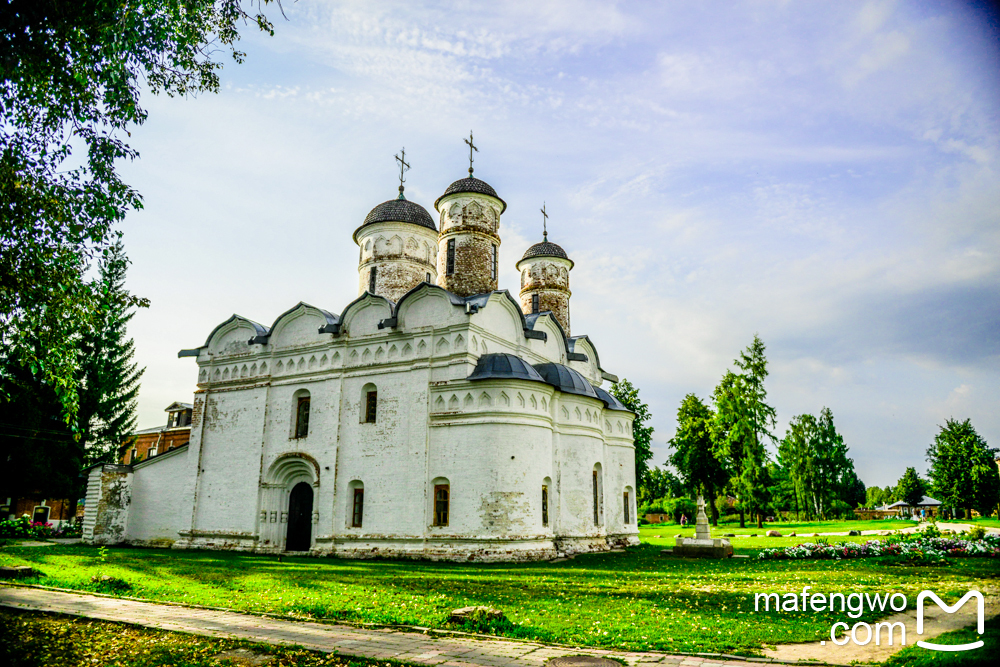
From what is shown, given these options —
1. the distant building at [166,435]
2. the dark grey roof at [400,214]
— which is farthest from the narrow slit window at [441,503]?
the distant building at [166,435]

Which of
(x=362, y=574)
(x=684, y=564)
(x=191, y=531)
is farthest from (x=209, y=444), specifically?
(x=684, y=564)

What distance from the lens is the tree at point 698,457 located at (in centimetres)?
3719

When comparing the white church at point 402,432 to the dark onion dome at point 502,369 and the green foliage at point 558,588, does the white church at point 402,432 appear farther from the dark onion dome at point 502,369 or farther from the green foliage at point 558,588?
the green foliage at point 558,588

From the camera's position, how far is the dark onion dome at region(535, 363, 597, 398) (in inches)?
824

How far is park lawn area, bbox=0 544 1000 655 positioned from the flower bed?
26.3 inches

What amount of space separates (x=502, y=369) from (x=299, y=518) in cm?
920

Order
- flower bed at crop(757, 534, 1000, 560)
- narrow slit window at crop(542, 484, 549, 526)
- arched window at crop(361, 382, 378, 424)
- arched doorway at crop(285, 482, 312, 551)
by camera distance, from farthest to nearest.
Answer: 1. arched doorway at crop(285, 482, 312, 551)
2. arched window at crop(361, 382, 378, 424)
3. narrow slit window at crop(542, 484, 549, 526)
4. flower bed at crop(757, 534, 1000, 560)

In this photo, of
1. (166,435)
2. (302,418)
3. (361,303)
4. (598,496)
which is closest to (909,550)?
(598,496)

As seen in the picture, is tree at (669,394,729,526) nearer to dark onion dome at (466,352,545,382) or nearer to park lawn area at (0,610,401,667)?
dark onion dome at (466,352,545,382)

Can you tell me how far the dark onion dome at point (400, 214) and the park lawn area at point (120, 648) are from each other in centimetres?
1858

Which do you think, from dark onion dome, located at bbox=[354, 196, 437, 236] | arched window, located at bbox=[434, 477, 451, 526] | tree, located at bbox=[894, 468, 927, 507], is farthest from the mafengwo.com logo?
tree, located at bbox=[894, 468, 927, 507]

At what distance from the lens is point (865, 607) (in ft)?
27.9

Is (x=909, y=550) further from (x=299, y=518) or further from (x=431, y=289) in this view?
(x=299, y=518)

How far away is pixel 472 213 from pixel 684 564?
566 inches
